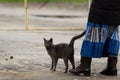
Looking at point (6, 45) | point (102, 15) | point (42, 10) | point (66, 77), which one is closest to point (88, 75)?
point (66, 77)

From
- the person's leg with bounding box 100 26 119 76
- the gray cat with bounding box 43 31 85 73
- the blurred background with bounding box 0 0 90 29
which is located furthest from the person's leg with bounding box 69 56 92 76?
the blurred background with bounding box 0 0 90 29

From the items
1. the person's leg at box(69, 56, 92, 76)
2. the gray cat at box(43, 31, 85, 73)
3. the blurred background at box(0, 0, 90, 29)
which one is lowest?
the person's leg at box(69, 56, 92, 76)

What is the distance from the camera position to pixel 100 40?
29.6 ft

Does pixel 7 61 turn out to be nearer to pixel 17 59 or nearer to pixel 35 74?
pixel 17 59

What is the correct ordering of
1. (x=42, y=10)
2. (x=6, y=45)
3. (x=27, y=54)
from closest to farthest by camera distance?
1. (x=27, y=54)
2. (x=6, y=45)
3. (x=42, y=10)

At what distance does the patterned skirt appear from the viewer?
9008 mm

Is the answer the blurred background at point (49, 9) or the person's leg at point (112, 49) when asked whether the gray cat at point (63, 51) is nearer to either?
the person's leg at point (112, 49)

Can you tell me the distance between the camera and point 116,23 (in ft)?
29.7

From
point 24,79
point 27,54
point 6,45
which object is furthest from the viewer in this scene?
point 6,45

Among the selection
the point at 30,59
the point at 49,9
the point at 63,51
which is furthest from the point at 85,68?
the point at 49,9

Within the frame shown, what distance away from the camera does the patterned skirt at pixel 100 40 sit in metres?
9.01

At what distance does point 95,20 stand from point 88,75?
0.94m

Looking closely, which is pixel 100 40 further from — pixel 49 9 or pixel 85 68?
pixel 49 9

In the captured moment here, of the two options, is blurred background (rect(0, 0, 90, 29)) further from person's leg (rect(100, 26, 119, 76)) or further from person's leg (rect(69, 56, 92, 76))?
person's leg (rect(69, 56, 92, 76))
